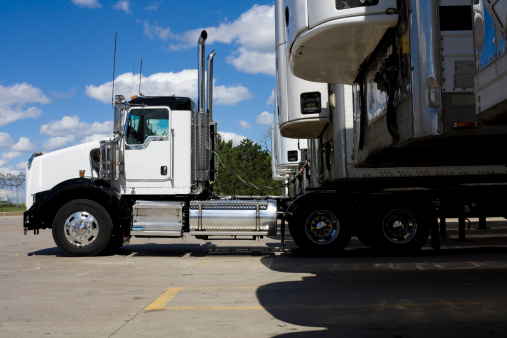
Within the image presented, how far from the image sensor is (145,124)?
452 inches

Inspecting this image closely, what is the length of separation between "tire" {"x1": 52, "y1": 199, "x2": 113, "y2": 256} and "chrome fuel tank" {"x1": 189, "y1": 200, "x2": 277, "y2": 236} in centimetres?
169

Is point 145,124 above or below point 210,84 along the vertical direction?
below

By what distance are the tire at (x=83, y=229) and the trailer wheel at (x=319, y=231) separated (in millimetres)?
3608

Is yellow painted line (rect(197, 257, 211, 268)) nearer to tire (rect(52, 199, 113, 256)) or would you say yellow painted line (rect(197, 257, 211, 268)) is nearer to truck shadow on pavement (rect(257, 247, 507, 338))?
truck shadow on pavement (rect(257, 247, 507, 338))

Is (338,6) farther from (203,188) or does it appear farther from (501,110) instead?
(203,188)

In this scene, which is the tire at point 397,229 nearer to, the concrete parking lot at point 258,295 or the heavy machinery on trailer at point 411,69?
the concrete parking lot at point 258,295

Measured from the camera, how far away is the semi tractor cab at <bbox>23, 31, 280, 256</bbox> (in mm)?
10945

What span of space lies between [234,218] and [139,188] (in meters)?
A: 2.05

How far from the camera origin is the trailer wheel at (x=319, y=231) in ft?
34.9

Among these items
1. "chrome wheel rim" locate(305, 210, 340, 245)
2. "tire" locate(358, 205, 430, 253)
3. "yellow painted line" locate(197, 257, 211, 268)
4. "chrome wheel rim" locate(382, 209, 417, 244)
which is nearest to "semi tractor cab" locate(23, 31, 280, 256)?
"yellow painted line" locate(197, 257, 211, 268)

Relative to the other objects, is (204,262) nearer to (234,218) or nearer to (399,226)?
(234,218)

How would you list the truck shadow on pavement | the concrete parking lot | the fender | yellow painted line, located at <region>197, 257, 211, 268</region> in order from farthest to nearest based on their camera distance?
the fender → yellow painted line, located at <region>197, 257, 211, 268</region> → the concrete parking lot → the truck shadow on pavement

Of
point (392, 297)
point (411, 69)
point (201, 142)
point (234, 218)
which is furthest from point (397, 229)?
point (411, 69)

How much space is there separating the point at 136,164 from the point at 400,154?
6616mm
